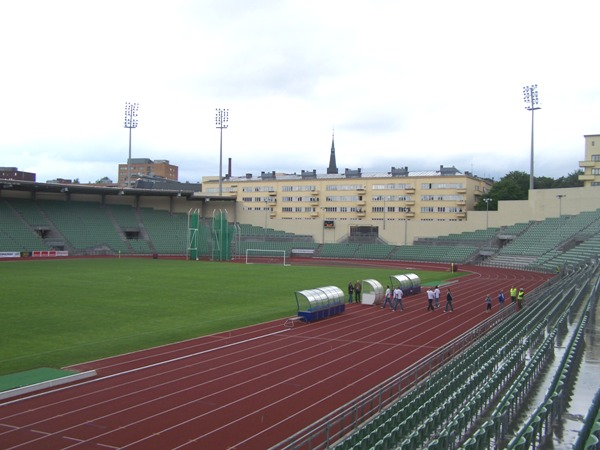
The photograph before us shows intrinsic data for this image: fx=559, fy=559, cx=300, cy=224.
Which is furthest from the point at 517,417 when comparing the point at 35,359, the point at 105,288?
the point at 105,288

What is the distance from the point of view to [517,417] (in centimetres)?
1078

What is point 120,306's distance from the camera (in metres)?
27.5

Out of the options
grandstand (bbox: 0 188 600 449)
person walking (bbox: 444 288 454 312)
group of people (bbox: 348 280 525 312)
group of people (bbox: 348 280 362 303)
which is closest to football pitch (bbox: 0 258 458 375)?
group of people (bbox: 348 280 362 303)

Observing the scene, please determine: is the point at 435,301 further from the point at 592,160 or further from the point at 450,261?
the point at 592,160

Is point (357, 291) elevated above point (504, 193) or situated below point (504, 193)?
below

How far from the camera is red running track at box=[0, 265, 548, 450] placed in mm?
11242

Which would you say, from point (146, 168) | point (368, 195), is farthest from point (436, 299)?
point (146, 168)

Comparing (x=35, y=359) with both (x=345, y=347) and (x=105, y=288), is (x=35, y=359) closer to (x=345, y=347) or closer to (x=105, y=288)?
(x=345, y=347)

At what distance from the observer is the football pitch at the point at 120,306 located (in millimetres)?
18750

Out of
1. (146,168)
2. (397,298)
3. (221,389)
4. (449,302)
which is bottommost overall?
(221,389)

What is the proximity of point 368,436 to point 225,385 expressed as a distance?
21.3ft

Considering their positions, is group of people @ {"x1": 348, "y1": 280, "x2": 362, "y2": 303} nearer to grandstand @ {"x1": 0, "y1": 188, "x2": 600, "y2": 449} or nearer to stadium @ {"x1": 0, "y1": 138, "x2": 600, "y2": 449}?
stadium @ {"x1": 0, "y1": 138, "x2": 600, "y2": 449}

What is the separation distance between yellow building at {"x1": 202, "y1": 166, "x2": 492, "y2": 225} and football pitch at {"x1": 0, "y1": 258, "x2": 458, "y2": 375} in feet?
119

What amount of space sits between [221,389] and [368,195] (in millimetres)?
75665
